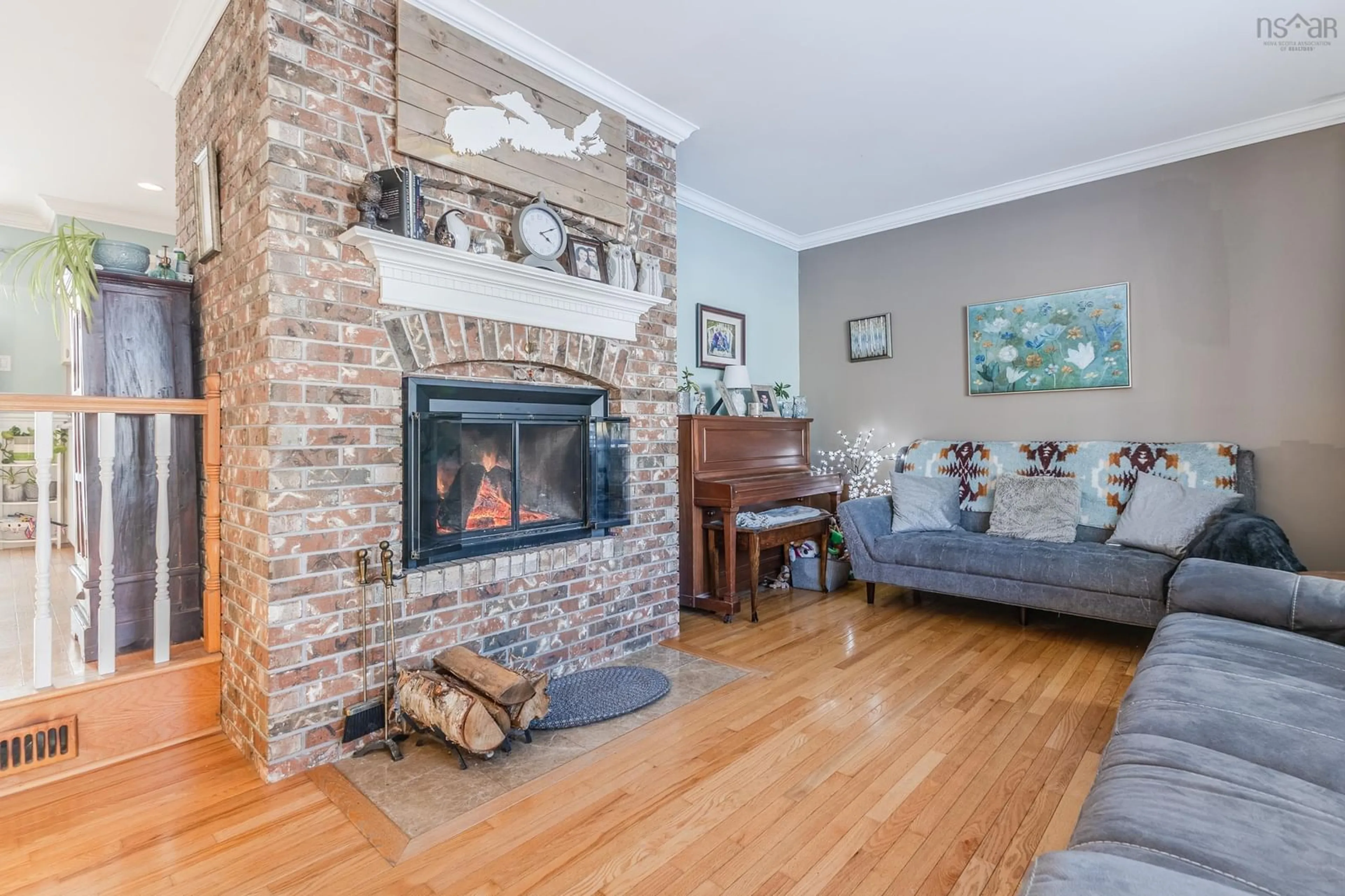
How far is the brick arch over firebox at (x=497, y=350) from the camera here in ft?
7.52

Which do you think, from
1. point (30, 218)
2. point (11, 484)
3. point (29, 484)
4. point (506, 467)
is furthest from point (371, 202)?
point (29, 484)

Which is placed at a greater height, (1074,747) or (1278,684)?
(1278,684)

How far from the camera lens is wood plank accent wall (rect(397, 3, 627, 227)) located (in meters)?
2.29

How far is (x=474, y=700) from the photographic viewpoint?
2.04 meters

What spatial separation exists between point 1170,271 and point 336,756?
4.72 metres

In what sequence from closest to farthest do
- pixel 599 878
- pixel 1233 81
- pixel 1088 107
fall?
pixel 599 878 → pixel 1233 81 → pixel 1088 107

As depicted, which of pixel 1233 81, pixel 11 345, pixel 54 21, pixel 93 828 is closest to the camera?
pixel 93 828

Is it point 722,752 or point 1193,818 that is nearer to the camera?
point 1193,818

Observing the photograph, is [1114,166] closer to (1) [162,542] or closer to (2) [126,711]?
(1) [162,542]

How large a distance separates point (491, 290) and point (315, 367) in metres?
0.71

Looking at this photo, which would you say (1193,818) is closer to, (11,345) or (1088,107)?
(1088,107)

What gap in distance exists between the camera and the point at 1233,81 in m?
2.98

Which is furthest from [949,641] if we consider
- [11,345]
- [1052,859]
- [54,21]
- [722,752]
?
[11,345]

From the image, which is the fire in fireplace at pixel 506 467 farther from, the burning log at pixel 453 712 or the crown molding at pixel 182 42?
the crown molding at pixel 182 42
